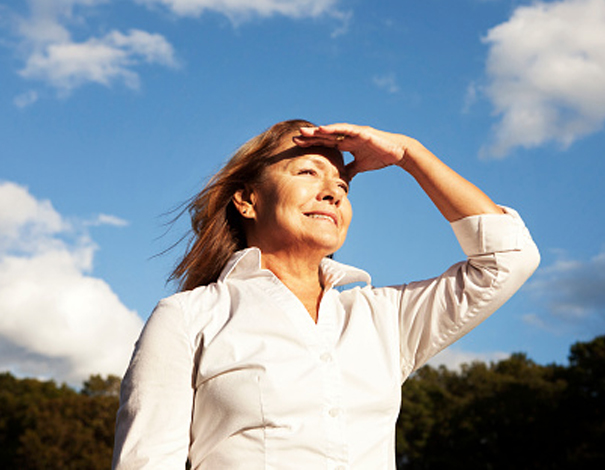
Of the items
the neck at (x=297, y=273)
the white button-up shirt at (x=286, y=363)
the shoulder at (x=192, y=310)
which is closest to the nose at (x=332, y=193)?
the neck at (x=297, y=273)

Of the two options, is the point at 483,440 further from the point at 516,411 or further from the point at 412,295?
the point at 412,295

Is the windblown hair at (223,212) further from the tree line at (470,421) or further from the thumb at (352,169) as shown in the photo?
the tree line at (470,421)

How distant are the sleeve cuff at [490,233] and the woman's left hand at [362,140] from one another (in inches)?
20.5

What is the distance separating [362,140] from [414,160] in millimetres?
304

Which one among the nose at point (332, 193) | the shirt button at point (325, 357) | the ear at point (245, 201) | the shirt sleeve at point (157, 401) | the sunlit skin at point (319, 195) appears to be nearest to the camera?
the shirt sleeve at point (157, 401)

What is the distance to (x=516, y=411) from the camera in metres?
44.6

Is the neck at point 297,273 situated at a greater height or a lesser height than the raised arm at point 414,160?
lesser

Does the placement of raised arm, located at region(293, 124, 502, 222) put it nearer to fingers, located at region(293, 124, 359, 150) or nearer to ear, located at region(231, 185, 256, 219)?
fingers, located at region(293, 124, 359, 150)

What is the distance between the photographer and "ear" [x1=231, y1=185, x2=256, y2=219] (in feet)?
14.0

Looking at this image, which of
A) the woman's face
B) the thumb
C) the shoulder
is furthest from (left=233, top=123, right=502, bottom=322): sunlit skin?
the shoulder

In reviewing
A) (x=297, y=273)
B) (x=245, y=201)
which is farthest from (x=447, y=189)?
(x=245, y=201)

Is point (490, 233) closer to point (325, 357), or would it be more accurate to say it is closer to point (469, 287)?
point (469, 287)

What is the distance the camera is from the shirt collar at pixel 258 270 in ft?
12.7

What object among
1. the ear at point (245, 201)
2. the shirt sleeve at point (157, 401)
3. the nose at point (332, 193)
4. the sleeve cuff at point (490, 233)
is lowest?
the shirt sleeve at point (157, 401)
